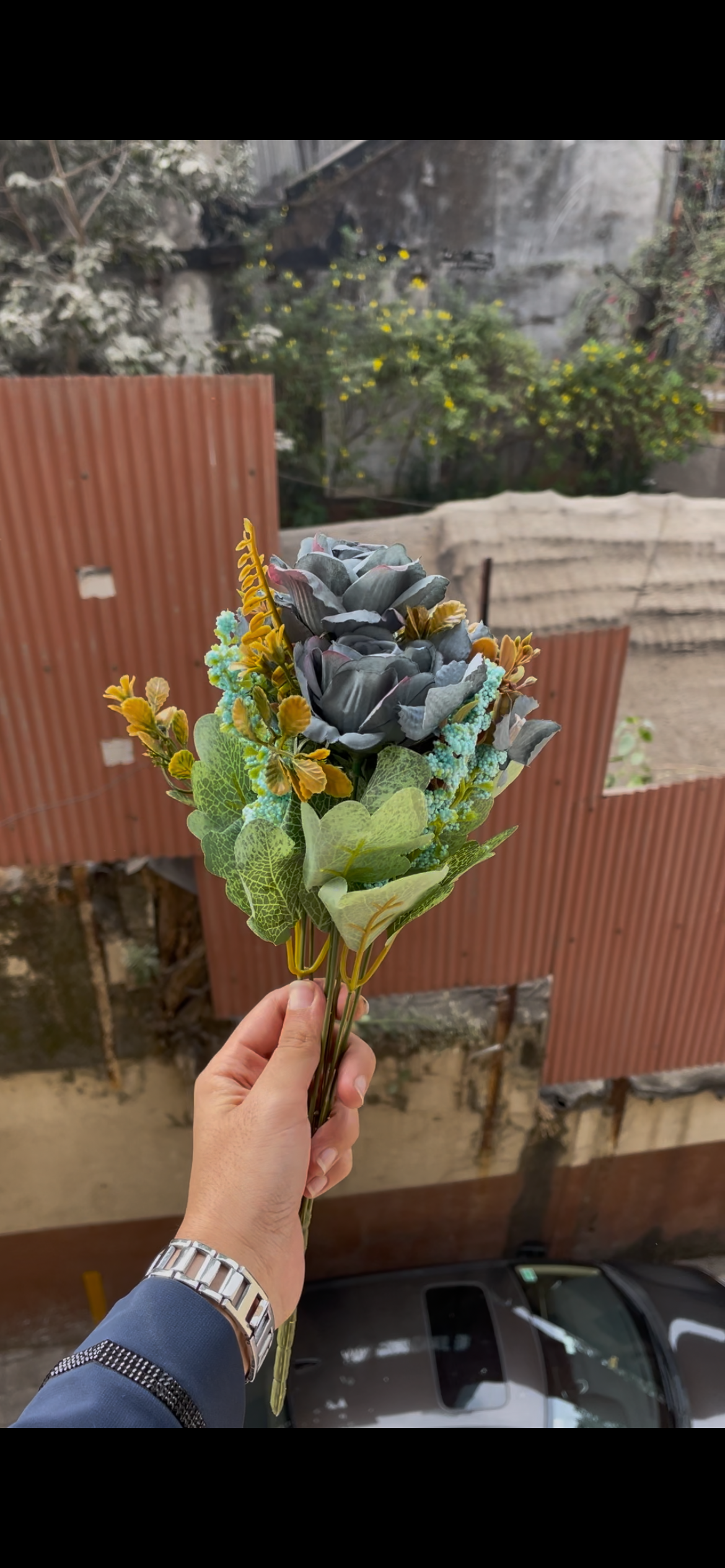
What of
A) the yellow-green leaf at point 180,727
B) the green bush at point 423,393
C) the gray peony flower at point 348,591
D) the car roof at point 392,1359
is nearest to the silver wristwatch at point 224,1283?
the yellow-green leaf at point 180,727

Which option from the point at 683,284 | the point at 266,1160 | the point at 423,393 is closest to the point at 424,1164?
the point at 266,1160

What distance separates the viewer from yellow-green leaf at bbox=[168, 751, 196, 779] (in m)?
1.02

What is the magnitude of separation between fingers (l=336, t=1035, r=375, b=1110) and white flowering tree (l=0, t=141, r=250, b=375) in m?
4.57

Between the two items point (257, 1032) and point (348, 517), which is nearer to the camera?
point (257, 1032)

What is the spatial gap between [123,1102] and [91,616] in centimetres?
170

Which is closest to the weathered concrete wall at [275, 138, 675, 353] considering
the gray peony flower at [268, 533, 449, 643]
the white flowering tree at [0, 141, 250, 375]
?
the white flowering tree at [0, 141, 250, 375]

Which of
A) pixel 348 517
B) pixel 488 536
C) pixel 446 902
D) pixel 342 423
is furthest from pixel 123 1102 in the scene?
pixel 342 423

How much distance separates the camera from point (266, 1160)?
1.08m

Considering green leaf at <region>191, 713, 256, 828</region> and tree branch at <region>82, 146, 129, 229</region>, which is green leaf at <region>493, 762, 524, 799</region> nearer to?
green leaf at <region>191, 713, 256, 828</region>

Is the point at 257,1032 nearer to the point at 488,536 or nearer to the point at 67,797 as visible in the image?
the point at 67,797

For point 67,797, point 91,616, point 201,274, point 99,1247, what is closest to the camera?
point 91,616

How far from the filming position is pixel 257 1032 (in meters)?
1.27

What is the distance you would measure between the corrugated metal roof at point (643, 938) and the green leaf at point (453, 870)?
4.52 feet

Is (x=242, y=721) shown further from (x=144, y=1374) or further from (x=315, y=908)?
(x=144, y=1374)
